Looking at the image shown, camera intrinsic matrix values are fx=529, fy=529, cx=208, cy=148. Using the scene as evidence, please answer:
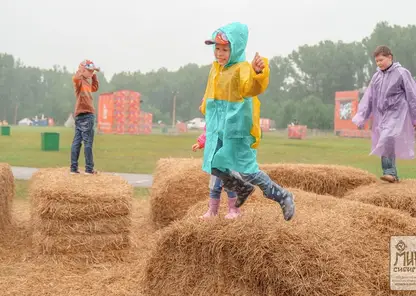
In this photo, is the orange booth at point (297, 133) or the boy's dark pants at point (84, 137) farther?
the orange booth at point (297, 133)

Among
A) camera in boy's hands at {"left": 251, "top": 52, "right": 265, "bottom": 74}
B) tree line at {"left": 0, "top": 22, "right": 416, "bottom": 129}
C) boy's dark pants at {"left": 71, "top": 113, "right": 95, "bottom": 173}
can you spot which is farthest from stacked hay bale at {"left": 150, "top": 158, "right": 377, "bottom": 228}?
tree line at {"left": 0, "top": 22, "right": 416, "bottom": 129}

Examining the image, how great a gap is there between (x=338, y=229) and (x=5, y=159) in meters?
14.0

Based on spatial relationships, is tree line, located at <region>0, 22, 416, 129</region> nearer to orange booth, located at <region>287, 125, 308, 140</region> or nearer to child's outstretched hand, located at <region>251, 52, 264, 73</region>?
orange booth, located at <region>287, 125, 308, 140</region>

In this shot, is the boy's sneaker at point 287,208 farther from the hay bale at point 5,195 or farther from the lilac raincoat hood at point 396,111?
the hay bale at point 5,195

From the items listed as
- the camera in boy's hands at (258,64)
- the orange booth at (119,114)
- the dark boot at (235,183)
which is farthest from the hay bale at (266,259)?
the orange booth at (119,114)

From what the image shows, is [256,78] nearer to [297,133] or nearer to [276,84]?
[297,133]

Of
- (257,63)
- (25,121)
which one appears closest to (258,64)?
(257,63)

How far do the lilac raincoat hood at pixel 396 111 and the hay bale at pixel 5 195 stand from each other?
504 cm

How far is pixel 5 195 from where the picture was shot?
23.8 ft

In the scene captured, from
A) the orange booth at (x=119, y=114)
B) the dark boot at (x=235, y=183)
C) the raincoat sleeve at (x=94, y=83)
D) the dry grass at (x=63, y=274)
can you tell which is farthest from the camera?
the orange booth at (x=119, y=114)

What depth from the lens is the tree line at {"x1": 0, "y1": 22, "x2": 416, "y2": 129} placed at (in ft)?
156

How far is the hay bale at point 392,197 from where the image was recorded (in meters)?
6.41

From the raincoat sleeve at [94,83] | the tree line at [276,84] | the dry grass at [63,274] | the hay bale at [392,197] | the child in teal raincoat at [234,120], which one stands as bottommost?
the dry grass at [63,274]

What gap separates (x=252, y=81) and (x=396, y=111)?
385 cm
